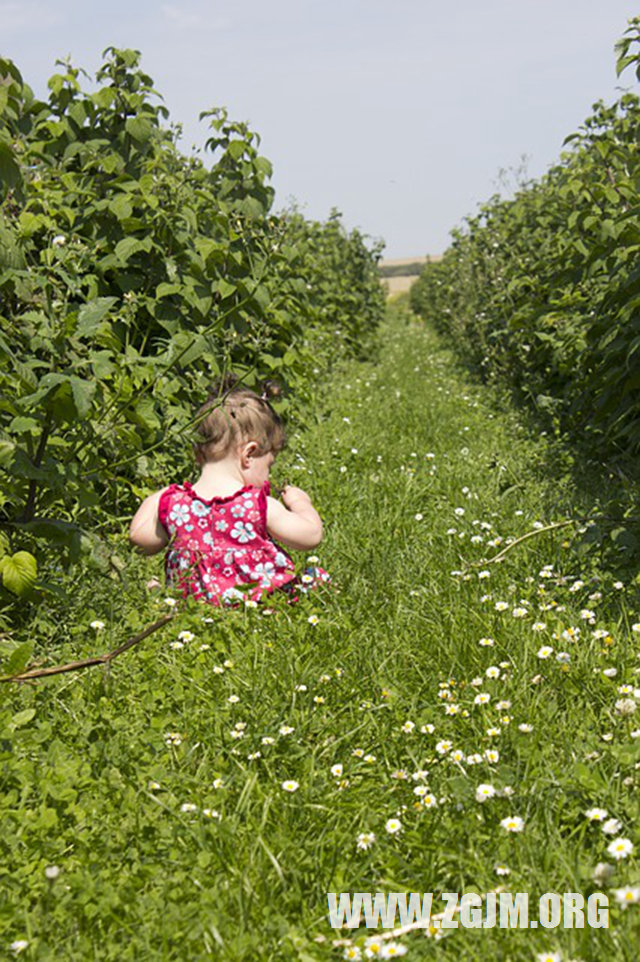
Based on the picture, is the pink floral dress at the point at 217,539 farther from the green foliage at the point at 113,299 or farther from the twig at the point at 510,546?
the twig at the point at 510,546

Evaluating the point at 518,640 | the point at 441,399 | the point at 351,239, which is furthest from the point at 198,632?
the point at 351,239

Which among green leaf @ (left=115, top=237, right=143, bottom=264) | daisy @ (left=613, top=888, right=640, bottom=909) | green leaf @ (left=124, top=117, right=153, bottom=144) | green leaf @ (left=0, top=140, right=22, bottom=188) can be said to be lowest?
daisy @ (left=613, top=888, right=640, bottom=909)

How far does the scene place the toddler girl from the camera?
11.0 feet

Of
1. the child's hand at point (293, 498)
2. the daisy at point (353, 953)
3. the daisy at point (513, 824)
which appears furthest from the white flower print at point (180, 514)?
the daisy at point (353, 953)

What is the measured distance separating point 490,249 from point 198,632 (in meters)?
8.91

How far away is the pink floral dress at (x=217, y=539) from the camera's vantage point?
3.35 meters

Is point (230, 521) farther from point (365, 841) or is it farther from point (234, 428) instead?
point (365, 841)

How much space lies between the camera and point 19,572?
2.62m

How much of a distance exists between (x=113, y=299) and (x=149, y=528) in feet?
3.09

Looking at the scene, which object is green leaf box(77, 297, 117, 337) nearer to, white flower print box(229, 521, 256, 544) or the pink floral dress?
the pink floral dress

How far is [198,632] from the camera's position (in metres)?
3.00

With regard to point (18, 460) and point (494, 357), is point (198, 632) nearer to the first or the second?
point (18, 460)

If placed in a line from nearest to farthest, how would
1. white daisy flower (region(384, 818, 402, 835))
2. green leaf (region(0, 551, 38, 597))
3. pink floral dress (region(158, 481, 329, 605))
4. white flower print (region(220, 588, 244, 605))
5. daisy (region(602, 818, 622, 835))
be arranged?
daisy (region(602, 818, 622, 835))
white daisy flower (region(384, 818, 402, 835))
green leaf (region(0, 551, 38, 597))
white flower print (region(220, 588, 244, 605))
pink floral dress (region(158, 481, 329, 605))

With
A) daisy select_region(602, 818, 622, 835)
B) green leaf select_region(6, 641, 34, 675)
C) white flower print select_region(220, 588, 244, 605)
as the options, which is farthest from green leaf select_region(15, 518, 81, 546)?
daisy select_region(602, 818, 622, 835)
